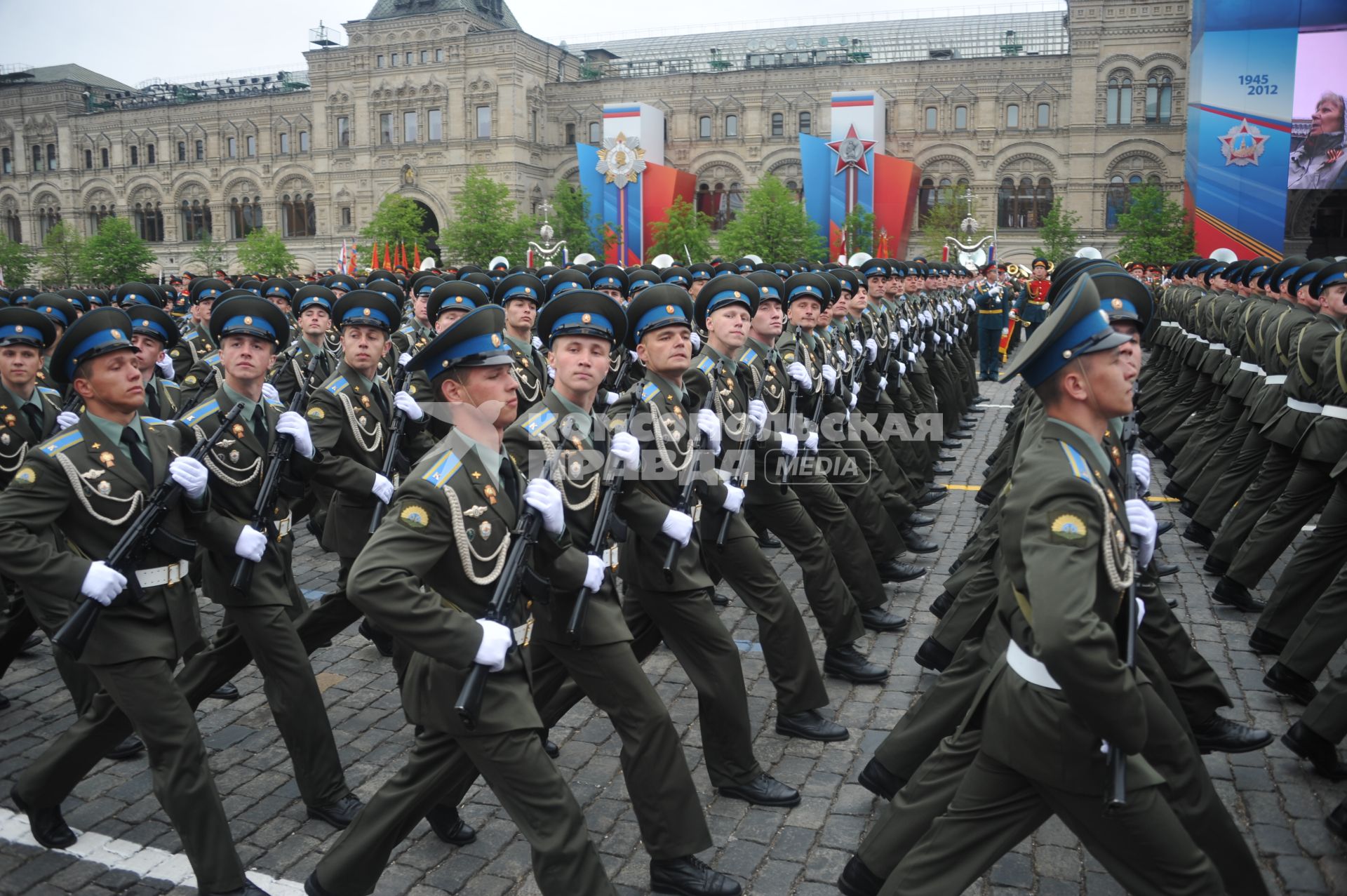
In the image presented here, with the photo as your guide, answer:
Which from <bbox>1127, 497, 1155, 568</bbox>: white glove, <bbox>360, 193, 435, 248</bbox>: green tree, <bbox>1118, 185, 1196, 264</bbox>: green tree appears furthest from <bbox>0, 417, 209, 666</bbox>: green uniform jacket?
<bbox>360, 193, 435, 248</bbox>: green tree

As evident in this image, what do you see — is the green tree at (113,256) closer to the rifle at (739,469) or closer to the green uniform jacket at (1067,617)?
the rifle at (739,469)

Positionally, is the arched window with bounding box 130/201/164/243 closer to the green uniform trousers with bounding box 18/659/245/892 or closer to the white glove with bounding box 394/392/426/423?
the white glove with bounding box 394/392/426/423

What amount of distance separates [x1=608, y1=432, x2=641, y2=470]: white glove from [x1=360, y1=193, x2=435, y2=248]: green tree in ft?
152

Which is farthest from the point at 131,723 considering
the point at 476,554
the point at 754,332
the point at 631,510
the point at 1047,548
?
the point at 754,332

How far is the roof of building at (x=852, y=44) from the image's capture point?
187 feet

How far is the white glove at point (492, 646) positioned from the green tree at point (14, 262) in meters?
57.5

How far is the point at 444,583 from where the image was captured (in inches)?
150

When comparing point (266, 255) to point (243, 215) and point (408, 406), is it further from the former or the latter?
point (408, 406)

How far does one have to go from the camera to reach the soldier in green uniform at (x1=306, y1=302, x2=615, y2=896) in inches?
139

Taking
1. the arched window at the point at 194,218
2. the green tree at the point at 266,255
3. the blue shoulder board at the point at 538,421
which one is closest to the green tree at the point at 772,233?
the green tree at the point at 266,255

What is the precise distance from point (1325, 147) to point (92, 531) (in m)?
41.7

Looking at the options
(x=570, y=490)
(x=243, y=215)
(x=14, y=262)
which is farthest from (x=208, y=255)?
(x=570, y=490)

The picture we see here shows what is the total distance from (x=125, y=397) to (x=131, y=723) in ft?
4.40

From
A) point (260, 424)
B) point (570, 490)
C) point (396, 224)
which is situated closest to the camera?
point (570, 490)
